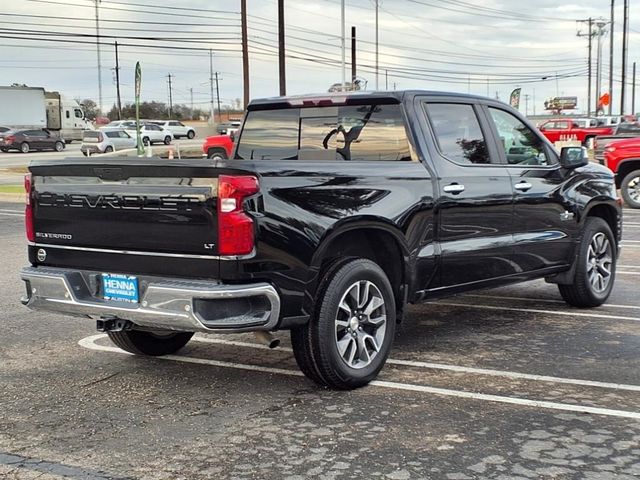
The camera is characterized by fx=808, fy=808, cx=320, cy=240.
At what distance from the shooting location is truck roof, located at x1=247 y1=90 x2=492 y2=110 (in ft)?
19.2

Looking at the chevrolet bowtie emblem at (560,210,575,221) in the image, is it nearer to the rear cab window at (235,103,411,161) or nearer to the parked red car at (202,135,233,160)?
the rear cab window at (235,103,411,161)

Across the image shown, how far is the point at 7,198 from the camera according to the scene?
21.5 meters

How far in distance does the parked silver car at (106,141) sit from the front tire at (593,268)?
38.1 meters

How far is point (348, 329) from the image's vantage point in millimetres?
5031

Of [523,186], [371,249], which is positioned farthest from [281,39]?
[371,249]

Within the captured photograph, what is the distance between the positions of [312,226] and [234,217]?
22.3 inches

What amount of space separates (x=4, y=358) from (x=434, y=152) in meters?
3.49

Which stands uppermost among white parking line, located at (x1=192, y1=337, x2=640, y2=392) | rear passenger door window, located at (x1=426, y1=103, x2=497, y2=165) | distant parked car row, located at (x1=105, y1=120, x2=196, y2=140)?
distant parked car row, located at (x1=105, y1=120, x2=196, y2=140)

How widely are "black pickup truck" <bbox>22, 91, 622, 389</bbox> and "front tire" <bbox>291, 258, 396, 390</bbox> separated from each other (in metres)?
0.01

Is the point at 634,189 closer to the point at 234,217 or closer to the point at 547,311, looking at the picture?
the point at 547,311

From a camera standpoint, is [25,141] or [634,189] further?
[25,141]

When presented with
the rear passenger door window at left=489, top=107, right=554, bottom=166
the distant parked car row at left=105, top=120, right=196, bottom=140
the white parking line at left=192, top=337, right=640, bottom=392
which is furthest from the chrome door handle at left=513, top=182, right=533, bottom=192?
the distant parked car row at left=105, top=120, right=196, bottom=140

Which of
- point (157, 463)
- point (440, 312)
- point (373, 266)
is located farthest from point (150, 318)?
point (440, 312)

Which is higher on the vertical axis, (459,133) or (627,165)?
(459,133)
